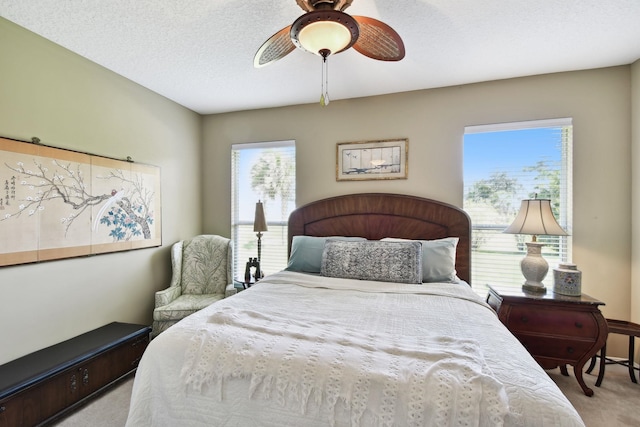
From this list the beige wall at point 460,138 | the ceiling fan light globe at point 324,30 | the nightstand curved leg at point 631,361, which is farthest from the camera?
the beige wall at point 460,138

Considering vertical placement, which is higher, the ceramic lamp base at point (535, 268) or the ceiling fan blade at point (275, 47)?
the ceiling fan blade at point (275, 47)

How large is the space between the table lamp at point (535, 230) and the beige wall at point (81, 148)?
352 cm

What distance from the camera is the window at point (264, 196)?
140 inches

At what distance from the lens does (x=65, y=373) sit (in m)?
1.92

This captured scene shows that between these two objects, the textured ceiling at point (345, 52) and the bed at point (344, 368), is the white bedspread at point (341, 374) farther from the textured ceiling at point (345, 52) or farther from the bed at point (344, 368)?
the textured ceiling at point (345, 52)

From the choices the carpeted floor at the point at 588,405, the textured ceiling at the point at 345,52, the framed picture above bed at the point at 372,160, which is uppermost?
the textured ceiling at the point at 345,52

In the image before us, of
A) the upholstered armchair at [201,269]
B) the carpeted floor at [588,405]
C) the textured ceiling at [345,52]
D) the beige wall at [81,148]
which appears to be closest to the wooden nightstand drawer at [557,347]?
the carpeted floor at [588,405]

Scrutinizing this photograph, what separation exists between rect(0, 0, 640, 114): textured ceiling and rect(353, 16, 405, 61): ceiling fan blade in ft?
0.95

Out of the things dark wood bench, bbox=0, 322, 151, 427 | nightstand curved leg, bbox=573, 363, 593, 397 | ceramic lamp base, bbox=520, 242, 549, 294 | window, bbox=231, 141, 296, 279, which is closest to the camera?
dark wood bench, bbox=0, 322, 151, 427

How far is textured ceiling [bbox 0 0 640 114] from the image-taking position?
5.94 feet

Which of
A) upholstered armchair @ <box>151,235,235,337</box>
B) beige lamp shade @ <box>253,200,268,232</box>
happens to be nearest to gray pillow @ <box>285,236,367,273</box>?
beige lamp shade @ <box>253,200,268,232</box>

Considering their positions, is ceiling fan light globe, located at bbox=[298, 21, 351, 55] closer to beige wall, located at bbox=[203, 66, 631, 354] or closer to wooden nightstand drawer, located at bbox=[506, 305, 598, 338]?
beige wall, located at bbox=[203, 66, 631, 354]

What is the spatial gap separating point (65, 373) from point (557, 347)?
350cm

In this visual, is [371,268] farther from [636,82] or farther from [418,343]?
[636,82]
